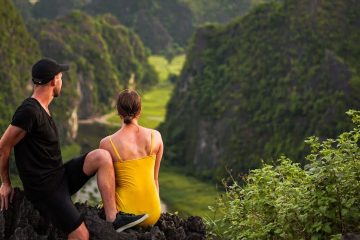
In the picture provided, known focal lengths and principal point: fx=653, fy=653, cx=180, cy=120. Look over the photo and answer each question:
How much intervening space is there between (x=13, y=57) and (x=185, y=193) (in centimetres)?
3067

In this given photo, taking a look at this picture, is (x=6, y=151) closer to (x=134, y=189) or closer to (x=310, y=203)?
(x=134, y=189)

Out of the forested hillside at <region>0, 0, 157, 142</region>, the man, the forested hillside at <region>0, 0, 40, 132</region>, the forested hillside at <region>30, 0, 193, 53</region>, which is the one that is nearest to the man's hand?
the man

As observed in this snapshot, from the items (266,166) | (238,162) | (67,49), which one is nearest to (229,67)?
(238,162)

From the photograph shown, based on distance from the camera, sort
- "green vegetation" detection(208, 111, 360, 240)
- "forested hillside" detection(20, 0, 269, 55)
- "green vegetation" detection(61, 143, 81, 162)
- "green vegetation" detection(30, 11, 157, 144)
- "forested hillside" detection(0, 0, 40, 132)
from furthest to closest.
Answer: "forested hillside" detection(20, 0, 269, 55)
"green vegetation" detection(30, 11, 157, 144)
"forested hillside" detection(0, 0, 40, 132)
"green vegetation" detection(61, 143, 81, 162)
"green vegetation" detection(208, 111, 360, 240)

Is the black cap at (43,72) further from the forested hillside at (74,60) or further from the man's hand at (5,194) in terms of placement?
the forested hillside at (74,60)

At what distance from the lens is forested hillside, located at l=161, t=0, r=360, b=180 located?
55031mm

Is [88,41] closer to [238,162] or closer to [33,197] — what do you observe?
[238,162]

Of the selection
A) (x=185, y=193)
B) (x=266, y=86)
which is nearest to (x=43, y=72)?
(x=185, y=193)

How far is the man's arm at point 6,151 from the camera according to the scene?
6.97m

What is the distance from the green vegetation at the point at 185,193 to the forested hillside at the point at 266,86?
9.07ft

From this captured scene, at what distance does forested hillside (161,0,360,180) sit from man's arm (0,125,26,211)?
45.1 meters

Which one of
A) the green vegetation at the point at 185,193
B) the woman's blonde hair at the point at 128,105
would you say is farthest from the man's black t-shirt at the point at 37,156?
the green vegetation at the point at 185,193

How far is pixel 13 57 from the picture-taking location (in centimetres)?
7388

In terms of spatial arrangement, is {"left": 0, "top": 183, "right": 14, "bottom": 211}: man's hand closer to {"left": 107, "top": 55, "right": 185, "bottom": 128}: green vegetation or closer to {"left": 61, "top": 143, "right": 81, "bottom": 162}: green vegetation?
{"left": 61, "top": 143, "right": 81, "bottom": 162}: green vegetation
